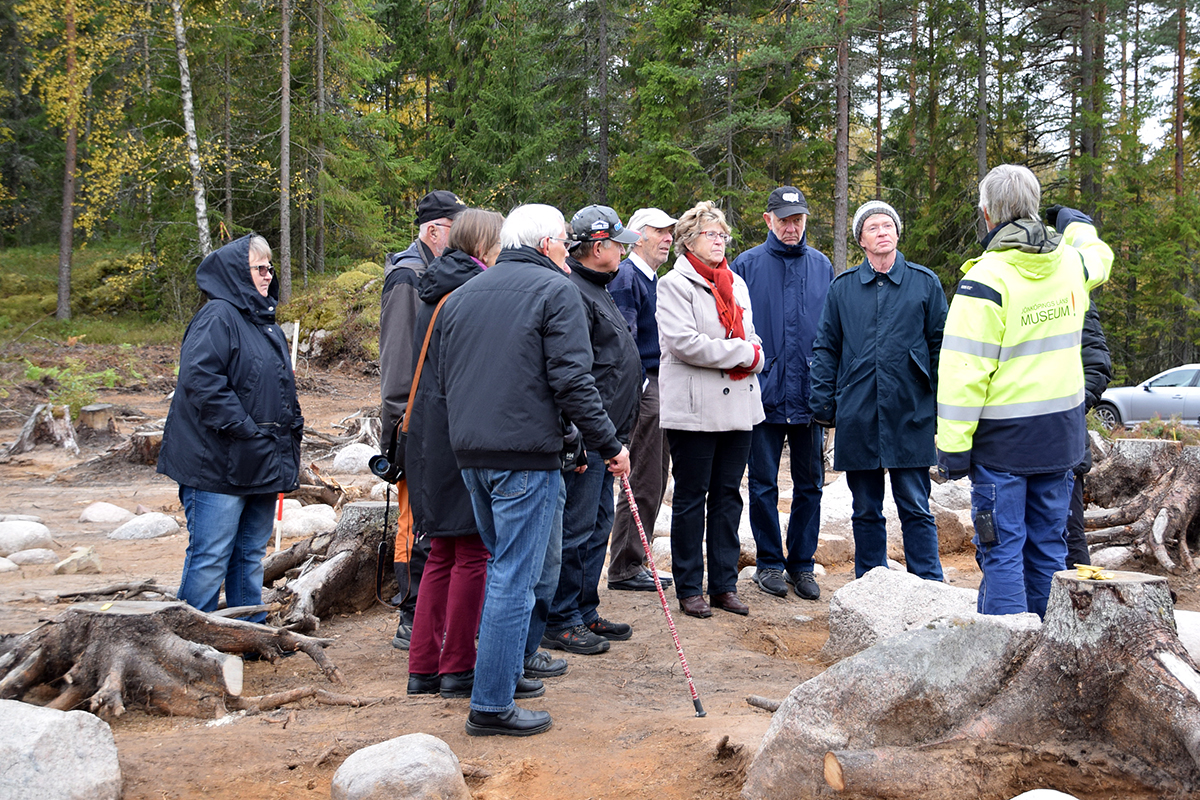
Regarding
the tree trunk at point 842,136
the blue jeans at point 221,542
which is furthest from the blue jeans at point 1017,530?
the tree trunk at point 842,136

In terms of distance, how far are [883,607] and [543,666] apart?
64.0 inches

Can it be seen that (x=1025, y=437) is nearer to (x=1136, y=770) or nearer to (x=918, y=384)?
(x=918, y=384)

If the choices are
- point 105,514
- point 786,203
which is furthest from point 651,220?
point 105,514

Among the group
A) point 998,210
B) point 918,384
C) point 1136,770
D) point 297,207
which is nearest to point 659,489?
point 918,384

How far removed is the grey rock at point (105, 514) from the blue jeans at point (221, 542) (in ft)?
12.7

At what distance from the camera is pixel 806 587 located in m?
Result: 5.59

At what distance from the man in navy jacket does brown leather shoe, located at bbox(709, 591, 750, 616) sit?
523mm

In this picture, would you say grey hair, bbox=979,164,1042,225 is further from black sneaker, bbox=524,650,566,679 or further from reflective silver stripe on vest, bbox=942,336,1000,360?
black sneaker, bbox=524,650,566,679

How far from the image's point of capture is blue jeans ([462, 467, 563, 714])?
127 inches

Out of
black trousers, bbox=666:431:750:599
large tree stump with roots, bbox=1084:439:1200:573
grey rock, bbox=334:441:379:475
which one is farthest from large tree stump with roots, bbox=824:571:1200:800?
grey rock, bbox=334:441:379:475

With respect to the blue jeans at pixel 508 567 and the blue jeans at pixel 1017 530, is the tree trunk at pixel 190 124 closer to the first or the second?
the blue jeans at pixel 508 567

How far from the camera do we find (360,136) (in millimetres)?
25125

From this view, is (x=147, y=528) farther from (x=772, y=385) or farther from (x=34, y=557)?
(x=772, y=385)

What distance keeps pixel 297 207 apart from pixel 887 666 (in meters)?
24.8
